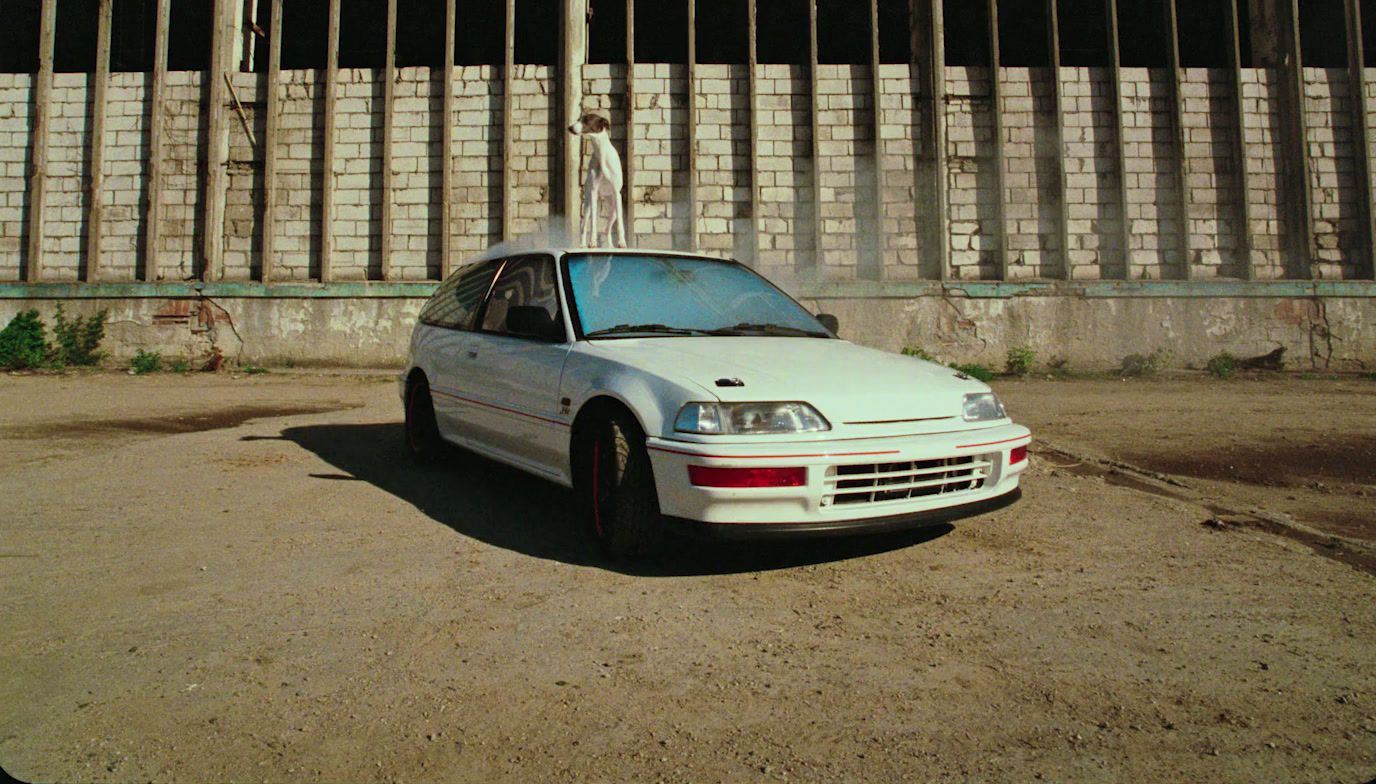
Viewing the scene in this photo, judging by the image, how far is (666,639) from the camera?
2697 mm

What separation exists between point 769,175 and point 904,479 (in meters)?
11.1

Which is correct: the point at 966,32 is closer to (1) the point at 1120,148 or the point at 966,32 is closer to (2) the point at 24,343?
(1) the point at 1120,148

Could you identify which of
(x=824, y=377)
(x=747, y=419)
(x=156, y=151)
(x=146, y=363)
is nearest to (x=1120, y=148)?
(x=824, y=377)

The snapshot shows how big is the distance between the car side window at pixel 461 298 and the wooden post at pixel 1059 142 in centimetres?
1068

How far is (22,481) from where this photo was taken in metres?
5.05

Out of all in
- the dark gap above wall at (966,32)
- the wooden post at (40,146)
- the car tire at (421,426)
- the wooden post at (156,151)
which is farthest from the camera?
the dark gap above wall at (966,32)

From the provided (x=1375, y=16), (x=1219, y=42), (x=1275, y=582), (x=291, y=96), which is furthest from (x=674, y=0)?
(x=1275, y=582)

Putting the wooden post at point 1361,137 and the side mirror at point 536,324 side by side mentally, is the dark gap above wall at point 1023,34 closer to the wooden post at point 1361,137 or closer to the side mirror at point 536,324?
the wooden post at point 1361,137

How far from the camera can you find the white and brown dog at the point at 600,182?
10.7 m

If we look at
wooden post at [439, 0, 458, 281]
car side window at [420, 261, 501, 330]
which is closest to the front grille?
car side window at [420, 261, 501, 330]

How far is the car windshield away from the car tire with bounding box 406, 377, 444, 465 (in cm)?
161

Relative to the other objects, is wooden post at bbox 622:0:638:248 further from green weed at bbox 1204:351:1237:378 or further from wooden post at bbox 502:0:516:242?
green weed at bbox 1204:351:1237:378

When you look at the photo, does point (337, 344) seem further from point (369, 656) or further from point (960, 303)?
point (369, 656)

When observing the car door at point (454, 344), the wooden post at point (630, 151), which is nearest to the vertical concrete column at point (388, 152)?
the wooden post at point (630, 151)
